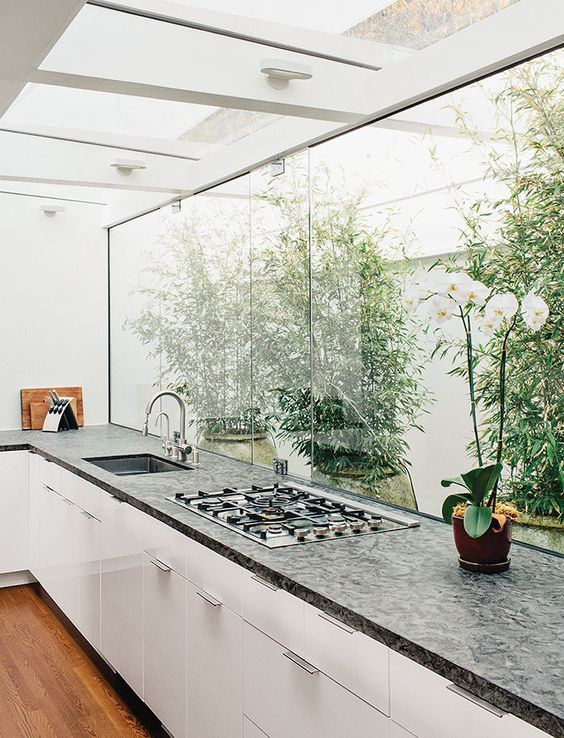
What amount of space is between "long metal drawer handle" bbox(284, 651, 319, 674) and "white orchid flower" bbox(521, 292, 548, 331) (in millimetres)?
1006

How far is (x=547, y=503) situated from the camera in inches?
88.0

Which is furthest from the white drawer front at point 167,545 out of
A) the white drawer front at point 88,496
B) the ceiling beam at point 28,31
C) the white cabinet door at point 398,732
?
the ceiling beam at point 28,31

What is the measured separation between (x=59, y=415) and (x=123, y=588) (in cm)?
220

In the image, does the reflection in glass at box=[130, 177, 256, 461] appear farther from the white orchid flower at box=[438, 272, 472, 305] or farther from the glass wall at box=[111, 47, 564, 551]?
the white orchid flower at box=[438, 272, 472, 305]

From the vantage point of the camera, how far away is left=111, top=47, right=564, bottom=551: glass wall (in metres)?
2.24

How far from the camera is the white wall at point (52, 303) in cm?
529

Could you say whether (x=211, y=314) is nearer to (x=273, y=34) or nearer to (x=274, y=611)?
(x=273, y=34)

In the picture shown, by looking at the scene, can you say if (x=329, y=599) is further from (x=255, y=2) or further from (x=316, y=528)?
(x=255, y=2)

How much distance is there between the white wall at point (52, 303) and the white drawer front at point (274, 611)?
3.54 m

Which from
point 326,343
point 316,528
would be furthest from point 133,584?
point 326,343

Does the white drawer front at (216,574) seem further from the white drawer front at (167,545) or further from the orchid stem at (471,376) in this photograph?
the orchid stem at (471,376)

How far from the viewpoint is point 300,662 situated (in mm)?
1925

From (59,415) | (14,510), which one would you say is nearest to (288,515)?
(14,510)

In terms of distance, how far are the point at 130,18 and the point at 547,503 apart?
1.88 m
